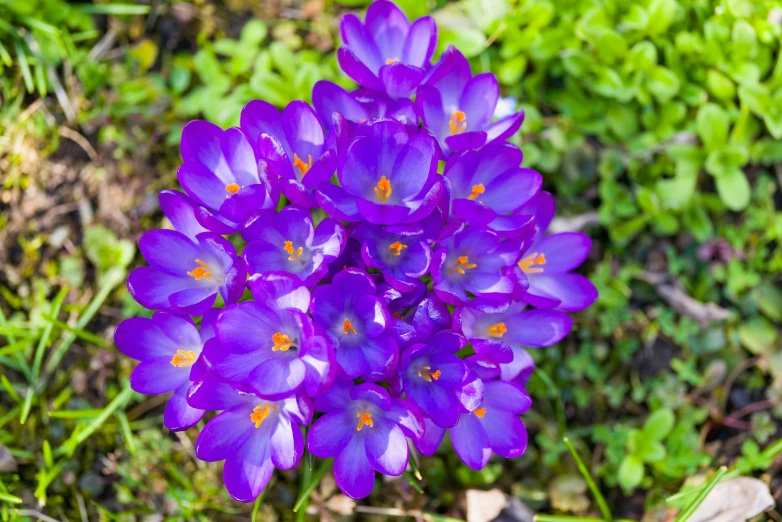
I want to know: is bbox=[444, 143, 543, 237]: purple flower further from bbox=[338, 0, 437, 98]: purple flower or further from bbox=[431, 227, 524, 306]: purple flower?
bbox=[338, 0, 437, 98]: purple flower

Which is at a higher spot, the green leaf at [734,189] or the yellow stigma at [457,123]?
the yellow stigma at [457,123]

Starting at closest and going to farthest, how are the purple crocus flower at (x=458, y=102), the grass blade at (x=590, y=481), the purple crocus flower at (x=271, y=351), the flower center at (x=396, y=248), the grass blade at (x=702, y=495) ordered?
the purple crocus flower at (x=271, y=351), the flower center at (x=396, y=248), the purple crocus flower at (x=458, y=102), the grass blade at (x=702, y=495), the grass blade at (x=590, y=481)

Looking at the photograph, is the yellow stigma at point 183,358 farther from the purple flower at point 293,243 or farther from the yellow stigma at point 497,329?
the yellow stigma at point 497,329

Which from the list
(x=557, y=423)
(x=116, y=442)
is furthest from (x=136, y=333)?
(x=557, y=423)

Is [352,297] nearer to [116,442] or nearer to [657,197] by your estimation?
[116,442]

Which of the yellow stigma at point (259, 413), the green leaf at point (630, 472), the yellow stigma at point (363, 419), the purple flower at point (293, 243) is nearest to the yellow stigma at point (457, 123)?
the purple flower at point (293, 243)

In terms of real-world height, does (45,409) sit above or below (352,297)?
below
